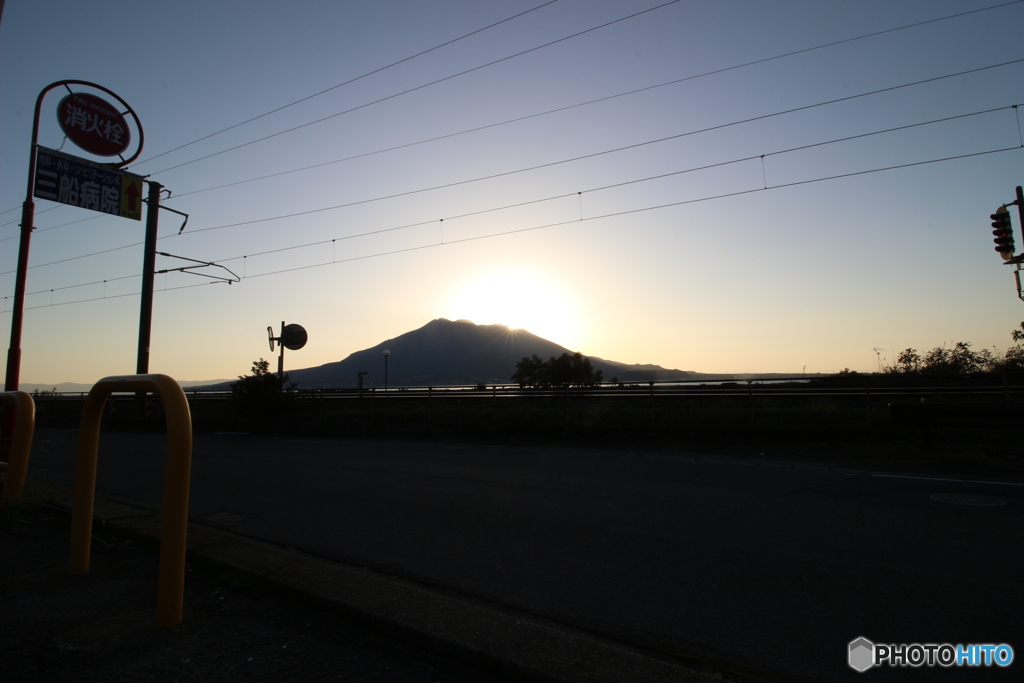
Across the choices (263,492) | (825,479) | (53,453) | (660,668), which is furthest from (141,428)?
(660,668)

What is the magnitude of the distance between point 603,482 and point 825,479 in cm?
323

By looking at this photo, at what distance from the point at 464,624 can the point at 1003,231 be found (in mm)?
21140

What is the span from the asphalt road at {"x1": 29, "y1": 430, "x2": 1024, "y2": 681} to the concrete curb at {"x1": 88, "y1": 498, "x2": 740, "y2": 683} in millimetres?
402

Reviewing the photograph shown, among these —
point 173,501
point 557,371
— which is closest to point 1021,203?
point 173,501

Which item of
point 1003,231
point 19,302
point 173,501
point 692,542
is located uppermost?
point 1003,231

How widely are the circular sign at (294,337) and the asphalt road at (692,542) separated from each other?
12082mm

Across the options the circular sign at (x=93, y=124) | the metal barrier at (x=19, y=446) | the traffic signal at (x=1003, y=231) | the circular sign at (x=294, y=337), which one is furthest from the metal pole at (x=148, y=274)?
the traffic signal at (x=1003, y=231)

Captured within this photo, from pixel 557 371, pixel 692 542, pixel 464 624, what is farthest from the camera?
pixel 557 371

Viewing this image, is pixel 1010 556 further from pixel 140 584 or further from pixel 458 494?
pixel 140 584

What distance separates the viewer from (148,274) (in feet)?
83.9

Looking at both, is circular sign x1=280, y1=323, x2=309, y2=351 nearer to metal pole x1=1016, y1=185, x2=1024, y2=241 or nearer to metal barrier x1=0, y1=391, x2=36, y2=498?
metal barrier x1=0, y1=391, x2=36, y2=498

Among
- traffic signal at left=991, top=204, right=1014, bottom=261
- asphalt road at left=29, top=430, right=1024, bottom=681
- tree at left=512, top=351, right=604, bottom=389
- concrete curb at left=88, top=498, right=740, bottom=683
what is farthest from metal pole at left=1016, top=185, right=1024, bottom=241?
tree at left=512, top=351, right=604, bottom=389

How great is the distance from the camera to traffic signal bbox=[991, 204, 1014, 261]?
17.7 m

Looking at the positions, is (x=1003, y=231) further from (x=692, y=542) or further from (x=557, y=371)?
(x=557, y=371)
